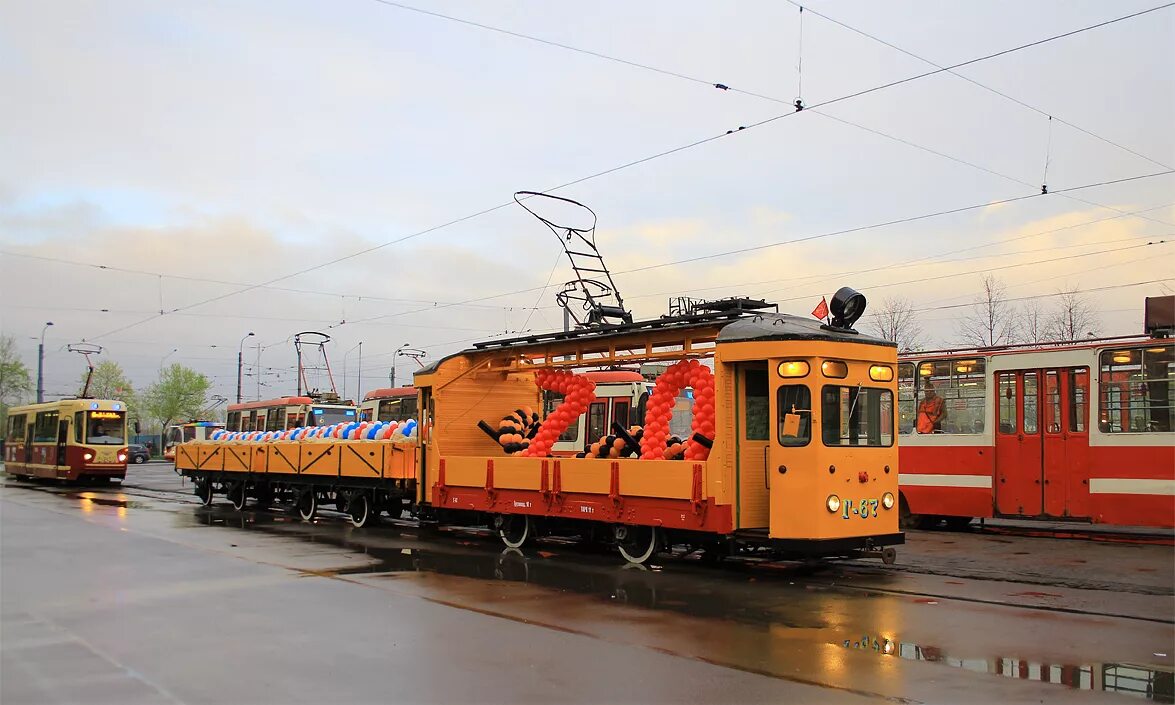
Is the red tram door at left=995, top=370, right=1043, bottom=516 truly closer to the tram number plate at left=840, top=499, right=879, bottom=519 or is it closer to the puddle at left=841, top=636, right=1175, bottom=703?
the tram number plate at left=840, top=499, right=879, bottom=519

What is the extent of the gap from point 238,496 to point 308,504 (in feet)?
15.4

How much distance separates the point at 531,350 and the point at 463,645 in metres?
8.69

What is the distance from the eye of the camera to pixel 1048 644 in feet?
27.1

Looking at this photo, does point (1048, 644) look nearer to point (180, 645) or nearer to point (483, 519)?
point (180, 645)

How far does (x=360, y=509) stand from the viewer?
65.7ft

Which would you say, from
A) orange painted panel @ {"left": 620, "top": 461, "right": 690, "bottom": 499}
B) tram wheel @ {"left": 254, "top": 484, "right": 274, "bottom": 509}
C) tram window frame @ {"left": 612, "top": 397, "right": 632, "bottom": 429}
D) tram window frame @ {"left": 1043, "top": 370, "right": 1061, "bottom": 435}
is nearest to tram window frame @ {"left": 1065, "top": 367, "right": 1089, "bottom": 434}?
tram window frame @ {"left": 1043, "top": 370, "right": 1061, "bottom": 435}

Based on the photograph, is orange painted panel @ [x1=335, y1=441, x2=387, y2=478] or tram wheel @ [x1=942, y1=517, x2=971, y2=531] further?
orange painted panel @ [x1=335, y1=441, x2=387, y2=478]

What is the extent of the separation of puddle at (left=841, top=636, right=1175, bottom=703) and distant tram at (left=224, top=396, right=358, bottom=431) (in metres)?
26.2

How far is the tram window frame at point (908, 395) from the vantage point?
60.1 ft

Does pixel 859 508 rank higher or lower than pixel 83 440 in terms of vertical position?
lower

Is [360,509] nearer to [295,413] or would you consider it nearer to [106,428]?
[295,413]

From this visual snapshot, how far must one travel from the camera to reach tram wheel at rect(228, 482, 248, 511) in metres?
25.2

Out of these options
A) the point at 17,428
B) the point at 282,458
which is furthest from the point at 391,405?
the point at 17,428

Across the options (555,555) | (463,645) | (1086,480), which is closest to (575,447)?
(555,555)
